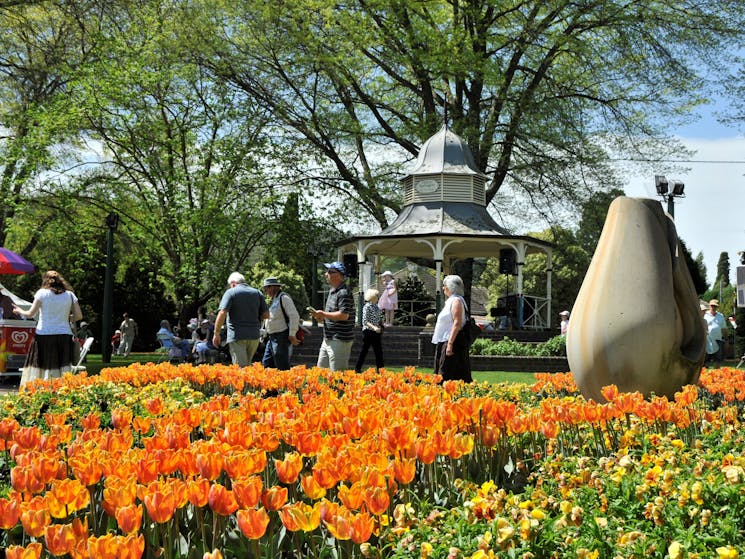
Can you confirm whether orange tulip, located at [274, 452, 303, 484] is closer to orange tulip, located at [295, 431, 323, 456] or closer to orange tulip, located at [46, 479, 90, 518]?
orange tulip, located at [295, 431, 323, 456]

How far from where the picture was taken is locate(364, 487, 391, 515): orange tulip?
2.54m

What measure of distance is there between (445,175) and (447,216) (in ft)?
4.22

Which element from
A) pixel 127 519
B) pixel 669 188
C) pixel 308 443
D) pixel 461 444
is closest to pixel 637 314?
pixel 461 444

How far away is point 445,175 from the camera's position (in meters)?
26.6

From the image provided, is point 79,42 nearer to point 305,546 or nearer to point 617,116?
point 617,116

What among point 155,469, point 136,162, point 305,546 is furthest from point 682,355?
point 136,162

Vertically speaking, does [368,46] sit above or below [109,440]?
above

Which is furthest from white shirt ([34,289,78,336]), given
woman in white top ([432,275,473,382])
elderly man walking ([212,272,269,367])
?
woman in white top ([432,275,473,382])

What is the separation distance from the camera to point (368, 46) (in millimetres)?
25125

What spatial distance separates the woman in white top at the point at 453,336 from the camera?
30.0 ft

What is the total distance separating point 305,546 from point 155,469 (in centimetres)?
64

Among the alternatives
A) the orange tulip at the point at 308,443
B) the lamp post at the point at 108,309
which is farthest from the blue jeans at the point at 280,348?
the lamp post at the point at 108,309

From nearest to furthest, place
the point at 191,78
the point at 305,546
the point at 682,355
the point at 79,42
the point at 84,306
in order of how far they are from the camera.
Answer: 1. the point at 305,546
2. the point at 682,355
3. the point at 191,78
4. the point at 79,42
5. the point at 84,306

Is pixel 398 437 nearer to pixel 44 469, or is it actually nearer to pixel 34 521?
pixel 44 469
